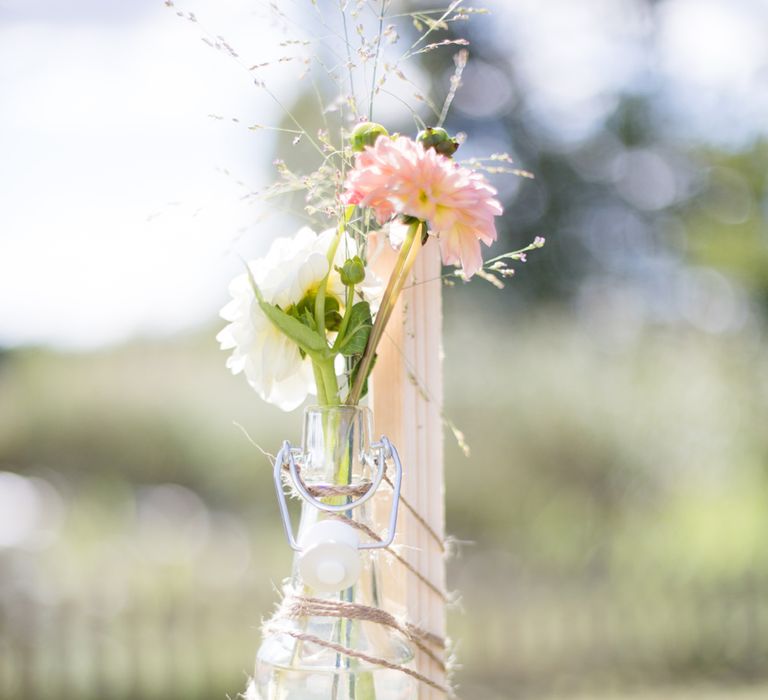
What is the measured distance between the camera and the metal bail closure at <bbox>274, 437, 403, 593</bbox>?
540 millimetres

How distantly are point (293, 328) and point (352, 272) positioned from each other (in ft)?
0.17

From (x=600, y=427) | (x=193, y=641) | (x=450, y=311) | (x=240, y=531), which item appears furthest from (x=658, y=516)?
(x=193, y=641)

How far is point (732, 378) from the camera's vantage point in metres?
4.25

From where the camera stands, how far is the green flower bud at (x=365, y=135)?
0.60m

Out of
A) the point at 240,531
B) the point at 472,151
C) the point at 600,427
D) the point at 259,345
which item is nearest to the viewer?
the point at 259,345

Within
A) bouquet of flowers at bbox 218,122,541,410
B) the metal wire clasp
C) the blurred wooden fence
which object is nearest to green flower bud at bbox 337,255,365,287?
bouquet of flowers at bbox 218,122,541,410

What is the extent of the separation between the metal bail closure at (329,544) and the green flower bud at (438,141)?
214mm

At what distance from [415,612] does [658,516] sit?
3.57 metres

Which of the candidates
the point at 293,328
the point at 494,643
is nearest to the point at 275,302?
the point at 293,328

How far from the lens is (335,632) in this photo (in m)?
0.58

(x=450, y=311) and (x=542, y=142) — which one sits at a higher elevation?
(x=542, y=142)

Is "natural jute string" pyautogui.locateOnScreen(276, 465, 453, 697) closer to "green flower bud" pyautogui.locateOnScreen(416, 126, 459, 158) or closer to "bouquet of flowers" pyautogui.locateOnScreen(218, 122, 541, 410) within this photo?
"bouquet of flowers" pyautogui.locateOnScreen(218, 122, 541, 410)

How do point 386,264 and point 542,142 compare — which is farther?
point 542,142

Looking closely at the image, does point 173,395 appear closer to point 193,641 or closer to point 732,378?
point 193,641
